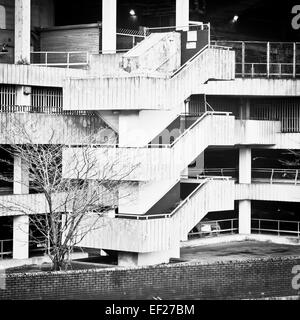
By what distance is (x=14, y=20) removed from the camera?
1873 inches

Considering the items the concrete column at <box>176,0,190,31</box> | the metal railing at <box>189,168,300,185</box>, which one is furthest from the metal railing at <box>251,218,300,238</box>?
the concrete column at <box>176,0,190,31</box>

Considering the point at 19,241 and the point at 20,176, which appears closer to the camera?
the point at 19,241

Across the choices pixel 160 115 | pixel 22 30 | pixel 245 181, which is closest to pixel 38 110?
pixel 22 30

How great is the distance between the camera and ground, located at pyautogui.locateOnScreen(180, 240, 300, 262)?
1626 inches

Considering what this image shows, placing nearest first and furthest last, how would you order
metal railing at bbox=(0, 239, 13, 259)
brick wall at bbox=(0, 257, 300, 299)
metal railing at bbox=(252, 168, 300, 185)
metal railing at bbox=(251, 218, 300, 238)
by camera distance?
brick wall at bbox=(0, 257, 300, 299), metal railing at bbox=(0, 239, 13, 259), metal railing at bbox=(252, 168, 300, 185), metal railing at bbox=(251, 218, 300, 238)

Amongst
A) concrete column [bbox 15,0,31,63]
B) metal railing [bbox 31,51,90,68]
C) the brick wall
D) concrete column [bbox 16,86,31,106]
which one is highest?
concrete column [bbox 15,0,31,63]

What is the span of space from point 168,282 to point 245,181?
16898 mm

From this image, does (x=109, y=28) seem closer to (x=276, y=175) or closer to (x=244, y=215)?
(x=244, y=215)

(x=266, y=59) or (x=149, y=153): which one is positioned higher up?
(x=266, y=59)

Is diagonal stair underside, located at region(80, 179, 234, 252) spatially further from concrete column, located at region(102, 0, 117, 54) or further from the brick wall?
concrete column, located at region(102, 0, 117, 54)

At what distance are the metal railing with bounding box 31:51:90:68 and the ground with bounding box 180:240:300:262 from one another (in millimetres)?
10430

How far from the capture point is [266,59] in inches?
2009
